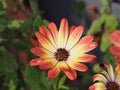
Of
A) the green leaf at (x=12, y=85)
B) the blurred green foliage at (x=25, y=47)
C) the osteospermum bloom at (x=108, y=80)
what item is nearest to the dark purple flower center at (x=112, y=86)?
the osteospermum bloom at (x=108, y=80)

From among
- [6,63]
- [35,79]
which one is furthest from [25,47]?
[35,79]

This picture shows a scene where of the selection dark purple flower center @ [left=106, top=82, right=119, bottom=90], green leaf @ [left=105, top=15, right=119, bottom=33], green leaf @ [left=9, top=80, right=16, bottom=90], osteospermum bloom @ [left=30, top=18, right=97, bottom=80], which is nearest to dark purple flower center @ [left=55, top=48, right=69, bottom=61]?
osteospermum bloom @ [left=30, top=18, right=97, bottom=80]

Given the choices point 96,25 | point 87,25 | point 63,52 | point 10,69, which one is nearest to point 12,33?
point 10,69

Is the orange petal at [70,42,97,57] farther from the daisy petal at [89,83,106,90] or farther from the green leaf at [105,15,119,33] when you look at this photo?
the green leaf at [105,15,119,33]

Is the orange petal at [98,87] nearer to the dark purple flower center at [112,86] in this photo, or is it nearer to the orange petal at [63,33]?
the dark purple flower center at [112,86]

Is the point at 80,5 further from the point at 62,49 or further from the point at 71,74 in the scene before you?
the point at 71,74
